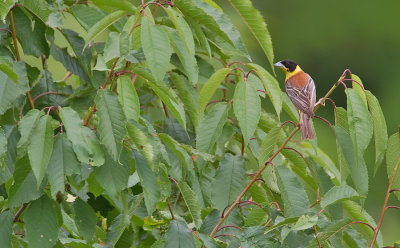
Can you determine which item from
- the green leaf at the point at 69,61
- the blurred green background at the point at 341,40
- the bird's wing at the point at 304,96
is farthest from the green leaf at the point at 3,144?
the blurred green background at the point at 341,40

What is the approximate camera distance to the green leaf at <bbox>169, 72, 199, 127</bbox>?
2.50 meters

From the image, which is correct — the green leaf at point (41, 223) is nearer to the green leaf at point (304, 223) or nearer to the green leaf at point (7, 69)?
the green leaf at point (7, 69)

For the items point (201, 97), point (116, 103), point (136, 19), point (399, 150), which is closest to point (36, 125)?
point (116, 103)

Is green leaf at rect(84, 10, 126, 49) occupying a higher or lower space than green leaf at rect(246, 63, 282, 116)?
higher

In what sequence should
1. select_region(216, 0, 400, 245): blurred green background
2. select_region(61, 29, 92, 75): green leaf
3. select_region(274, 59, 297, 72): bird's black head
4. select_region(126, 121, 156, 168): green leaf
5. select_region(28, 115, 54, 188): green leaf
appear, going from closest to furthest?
select_region(28, 115, 54, 188): green leaf, select_region(126, 121, 156, 168): green leaf, select_region(61, 29, 92, 75): green leaf, select_region(274, 59, 297, 72): bird's black head, select_region(216, 0, 400, 245): blurred green background

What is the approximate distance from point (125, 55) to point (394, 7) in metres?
15.9

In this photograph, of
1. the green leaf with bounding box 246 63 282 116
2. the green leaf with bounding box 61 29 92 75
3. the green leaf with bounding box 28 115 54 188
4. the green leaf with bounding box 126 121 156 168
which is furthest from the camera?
the green leaf with bounding box 61 29 92 75

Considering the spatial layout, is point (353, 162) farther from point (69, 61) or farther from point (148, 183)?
point (69, 61)

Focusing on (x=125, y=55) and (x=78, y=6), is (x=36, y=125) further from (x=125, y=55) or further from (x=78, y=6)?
(x=78, y=6)

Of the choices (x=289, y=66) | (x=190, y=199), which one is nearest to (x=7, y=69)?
(x=190, y=199)

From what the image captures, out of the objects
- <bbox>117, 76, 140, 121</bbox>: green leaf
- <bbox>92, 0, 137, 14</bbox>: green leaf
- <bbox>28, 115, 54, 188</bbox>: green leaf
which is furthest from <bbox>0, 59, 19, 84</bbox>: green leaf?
<bbox>92, 0, 137, 14</bbox>: green leaf

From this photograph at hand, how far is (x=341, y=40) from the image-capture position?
16922mm

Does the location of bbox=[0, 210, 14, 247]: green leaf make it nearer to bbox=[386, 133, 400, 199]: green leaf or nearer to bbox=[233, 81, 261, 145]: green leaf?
bbox=[233, 81, 261, 145]: green leaf

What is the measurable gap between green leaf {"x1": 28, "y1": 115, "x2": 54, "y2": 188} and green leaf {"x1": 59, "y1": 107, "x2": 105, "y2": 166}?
39 mm
